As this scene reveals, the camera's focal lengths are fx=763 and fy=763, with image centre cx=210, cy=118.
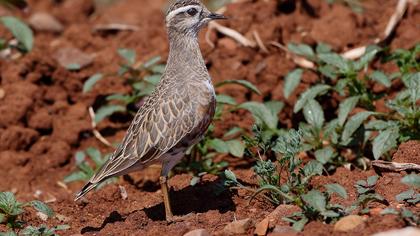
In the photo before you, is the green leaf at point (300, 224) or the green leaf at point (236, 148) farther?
the green leaf at point (236, 148)

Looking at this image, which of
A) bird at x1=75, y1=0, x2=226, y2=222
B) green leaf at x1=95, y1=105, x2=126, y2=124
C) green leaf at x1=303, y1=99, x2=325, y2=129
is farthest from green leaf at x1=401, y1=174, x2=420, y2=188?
green leaf at x1=95, y1=105, x2=126, y2=124

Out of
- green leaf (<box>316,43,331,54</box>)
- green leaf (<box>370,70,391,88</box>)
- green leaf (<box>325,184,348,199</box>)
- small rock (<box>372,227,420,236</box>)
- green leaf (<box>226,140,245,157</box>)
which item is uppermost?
small rock (<box>372,227,420,236</box>)

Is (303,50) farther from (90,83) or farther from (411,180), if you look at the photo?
(411,180)

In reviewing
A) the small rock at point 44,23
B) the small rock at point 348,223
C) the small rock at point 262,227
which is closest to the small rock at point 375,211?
the small rock at point 348,223

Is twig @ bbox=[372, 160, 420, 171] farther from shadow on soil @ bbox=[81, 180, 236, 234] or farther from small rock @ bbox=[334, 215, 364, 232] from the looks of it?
shadow on soil @ bbox=[81, 180, 236, 234]

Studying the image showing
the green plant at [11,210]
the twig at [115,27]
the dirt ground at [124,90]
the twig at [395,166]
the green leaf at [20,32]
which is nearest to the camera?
the green plant at [11,210]

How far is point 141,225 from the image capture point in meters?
6.89

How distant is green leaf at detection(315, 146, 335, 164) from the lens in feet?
25.4

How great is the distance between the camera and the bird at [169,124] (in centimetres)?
712

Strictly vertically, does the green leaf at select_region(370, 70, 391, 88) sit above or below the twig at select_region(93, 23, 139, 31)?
above

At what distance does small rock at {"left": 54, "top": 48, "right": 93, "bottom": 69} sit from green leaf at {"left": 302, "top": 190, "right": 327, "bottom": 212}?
4937 mm

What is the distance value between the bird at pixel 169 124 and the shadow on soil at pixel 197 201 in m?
0.23

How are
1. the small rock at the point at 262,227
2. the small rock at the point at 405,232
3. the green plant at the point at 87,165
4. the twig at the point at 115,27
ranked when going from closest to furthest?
the small rock at the point at 405,232
the small rock at the point at 262,227
the green plant at the point at 87,165
the twig at the point at 115,27

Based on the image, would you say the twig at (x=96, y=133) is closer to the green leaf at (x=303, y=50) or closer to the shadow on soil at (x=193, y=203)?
the shadow on soil at (x=193, y=203)
